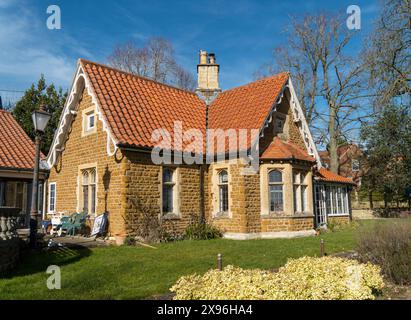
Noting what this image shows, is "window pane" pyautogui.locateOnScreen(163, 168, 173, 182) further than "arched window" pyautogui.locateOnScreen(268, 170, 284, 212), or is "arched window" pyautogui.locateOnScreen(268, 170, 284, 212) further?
"arched window" pyautogui.locateOnScreen(268, 170, 284, 212)

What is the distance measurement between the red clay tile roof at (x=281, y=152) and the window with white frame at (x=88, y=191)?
24.7ft

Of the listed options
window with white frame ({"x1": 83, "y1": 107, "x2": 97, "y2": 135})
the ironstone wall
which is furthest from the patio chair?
the ironstone wall

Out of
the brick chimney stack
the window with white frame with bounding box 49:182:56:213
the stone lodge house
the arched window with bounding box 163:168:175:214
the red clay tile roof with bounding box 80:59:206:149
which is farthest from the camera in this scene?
the brick chimney stack

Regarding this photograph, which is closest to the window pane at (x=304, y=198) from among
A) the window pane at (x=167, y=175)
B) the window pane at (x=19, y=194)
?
the window pane at (x=167, y=175)

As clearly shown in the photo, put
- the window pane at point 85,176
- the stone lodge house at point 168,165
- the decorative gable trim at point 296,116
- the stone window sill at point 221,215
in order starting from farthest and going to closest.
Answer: the decorative gable trim at point 296,116 → the window pane at point 85,176 → the stone window sill at point 221,215 → the stone lodge house at point 168,165

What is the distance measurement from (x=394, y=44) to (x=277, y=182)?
8.78m

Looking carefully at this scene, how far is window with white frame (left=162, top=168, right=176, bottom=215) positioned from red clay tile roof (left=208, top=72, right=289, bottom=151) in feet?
11.9

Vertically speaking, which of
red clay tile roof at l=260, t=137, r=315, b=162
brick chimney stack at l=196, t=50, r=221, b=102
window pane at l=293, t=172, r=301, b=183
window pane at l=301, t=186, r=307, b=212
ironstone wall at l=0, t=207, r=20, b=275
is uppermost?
brick chimney stack at l=196, t=50, r=221, b=102

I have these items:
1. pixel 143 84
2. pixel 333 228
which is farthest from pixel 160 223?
pixel 333 228

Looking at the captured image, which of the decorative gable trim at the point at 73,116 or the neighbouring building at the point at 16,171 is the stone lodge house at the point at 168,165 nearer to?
the decorative gable trim at the point at 73,116

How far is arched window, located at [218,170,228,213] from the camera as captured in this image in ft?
53.8

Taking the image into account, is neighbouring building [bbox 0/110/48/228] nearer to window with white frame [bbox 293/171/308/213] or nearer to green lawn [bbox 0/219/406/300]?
green lawn [bbox 0/219/406/300]

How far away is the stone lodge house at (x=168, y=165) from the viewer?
14281 mm

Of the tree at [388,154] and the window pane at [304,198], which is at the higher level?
the tree at [388,154]
